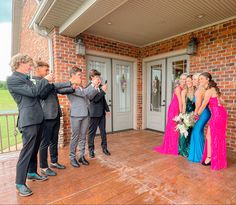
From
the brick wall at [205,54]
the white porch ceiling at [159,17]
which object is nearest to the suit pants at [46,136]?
the brick wall at [205,54]

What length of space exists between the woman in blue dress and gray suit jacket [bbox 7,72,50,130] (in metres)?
2.30

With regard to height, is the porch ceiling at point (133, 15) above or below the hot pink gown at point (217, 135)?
above

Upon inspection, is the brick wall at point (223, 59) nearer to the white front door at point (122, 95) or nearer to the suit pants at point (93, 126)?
the white front door at point (122, 95)

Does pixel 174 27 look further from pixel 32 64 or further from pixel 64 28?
pixel 32 64

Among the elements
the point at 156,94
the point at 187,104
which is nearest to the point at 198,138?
the point at 187,104

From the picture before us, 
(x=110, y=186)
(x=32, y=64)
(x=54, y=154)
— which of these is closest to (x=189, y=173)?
(x=110, y=186)

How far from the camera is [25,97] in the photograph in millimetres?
1743

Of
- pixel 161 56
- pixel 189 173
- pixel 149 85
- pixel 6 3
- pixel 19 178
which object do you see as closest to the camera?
pixel 19 178

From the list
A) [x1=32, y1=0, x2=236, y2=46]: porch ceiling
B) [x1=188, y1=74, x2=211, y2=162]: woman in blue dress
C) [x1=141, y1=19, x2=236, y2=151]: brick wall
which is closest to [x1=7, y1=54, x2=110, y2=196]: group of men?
[x1=32, y1=0, x2=236, y2=46]: porch ceiling

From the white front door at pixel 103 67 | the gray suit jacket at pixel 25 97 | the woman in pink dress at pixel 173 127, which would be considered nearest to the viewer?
the gray suit jacket at pixel 25 97

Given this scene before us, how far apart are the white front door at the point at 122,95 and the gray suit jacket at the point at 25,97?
9.52 feet

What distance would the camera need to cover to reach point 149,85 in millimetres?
4906

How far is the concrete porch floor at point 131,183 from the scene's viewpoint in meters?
1.71

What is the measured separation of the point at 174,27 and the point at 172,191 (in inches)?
126
